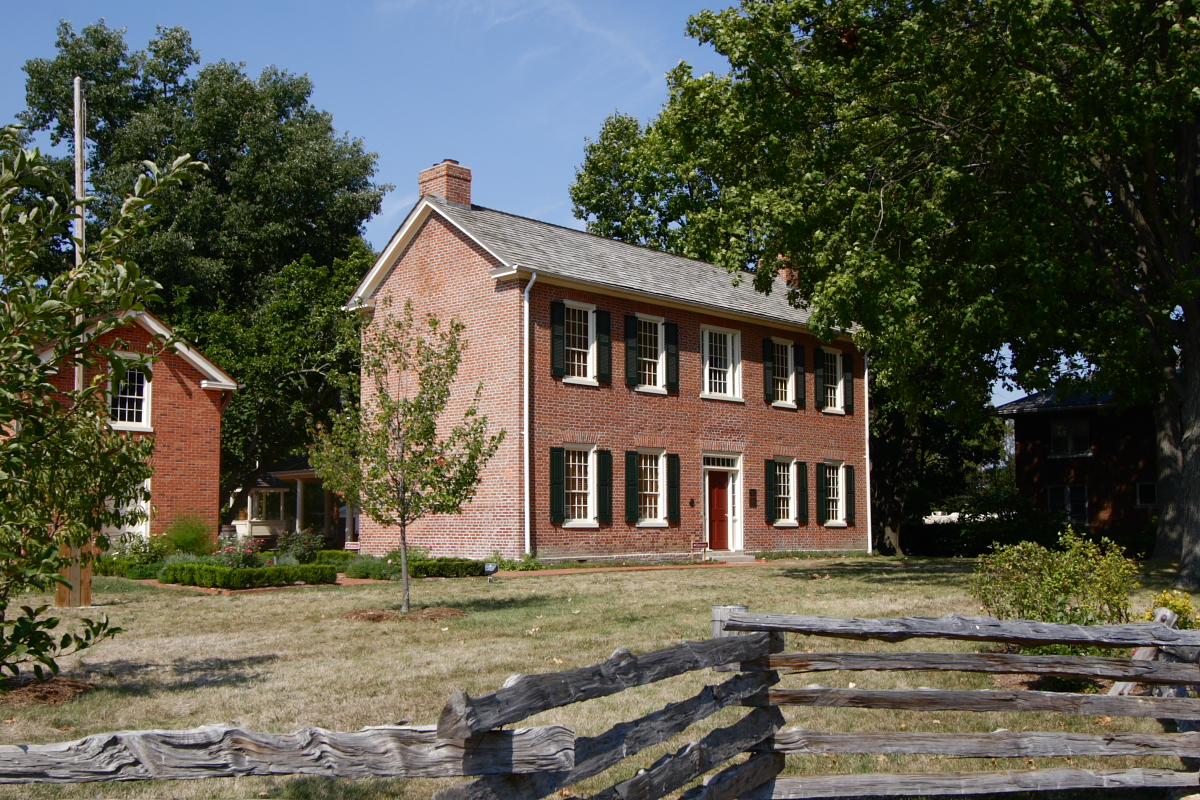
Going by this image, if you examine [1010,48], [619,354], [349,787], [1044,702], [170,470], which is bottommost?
[349,787]

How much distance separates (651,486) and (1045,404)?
18946 mm

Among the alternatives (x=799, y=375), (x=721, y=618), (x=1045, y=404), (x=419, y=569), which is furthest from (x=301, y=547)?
(x=1045, y=404)

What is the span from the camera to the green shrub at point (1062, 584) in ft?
29.2

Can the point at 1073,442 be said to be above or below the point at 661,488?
above

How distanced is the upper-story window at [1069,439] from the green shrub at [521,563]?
77.4ft

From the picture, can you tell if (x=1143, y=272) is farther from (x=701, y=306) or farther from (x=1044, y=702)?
(x=1044, y=702)

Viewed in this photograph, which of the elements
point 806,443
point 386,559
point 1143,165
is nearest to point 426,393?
point 386,559

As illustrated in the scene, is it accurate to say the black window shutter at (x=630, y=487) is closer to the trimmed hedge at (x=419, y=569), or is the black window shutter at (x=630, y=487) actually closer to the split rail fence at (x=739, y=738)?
the trimmed hedge at (x=419, y=569)

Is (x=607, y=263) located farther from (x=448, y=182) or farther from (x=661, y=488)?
(x=661, y=488)

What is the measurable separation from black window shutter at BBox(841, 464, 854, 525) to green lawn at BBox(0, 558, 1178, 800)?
1192 centimetres

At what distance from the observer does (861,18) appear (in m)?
17.5

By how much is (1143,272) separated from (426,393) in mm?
12762

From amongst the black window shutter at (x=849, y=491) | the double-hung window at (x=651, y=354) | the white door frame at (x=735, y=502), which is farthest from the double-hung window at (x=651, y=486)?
the black window shutter at (x=849, y=491)

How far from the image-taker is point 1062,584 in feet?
29.4
